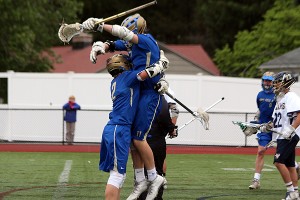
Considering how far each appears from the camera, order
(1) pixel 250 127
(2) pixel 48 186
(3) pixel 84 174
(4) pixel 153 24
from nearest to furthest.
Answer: (1) pixel 250 127
(2) pixel 48 186
(3) pixel 84 174
(4) pixel 153 24

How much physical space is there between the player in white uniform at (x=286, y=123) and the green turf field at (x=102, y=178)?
2.58 feet

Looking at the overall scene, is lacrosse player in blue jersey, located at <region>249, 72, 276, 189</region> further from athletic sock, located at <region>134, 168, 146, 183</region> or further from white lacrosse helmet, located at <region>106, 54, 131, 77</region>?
white lacrosse helmet, located at <region>106, 54, 131, 77</region>

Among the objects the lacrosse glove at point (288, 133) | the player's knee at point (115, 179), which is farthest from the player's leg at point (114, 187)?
the lacrosse glove at point (288, 133)

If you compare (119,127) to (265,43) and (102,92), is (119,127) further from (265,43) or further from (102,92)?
(265,43)

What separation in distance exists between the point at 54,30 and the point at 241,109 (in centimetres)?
1301

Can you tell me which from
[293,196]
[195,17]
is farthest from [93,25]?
[195,17]

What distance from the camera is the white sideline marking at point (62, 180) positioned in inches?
485

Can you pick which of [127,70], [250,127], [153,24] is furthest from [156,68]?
[153,24]

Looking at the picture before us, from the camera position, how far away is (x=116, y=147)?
30.7 feet

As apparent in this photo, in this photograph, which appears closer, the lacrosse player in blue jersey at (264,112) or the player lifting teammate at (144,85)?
the player lifting teammate at (144,85)

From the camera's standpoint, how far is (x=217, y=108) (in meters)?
28.4

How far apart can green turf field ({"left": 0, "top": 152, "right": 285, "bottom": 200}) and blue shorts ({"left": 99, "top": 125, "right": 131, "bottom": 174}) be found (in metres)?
2.69

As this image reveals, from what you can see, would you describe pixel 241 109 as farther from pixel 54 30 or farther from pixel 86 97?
pixel 54 30

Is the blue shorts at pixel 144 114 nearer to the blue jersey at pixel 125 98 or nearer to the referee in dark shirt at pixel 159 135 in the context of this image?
the blue jersey at pixel 125 98
